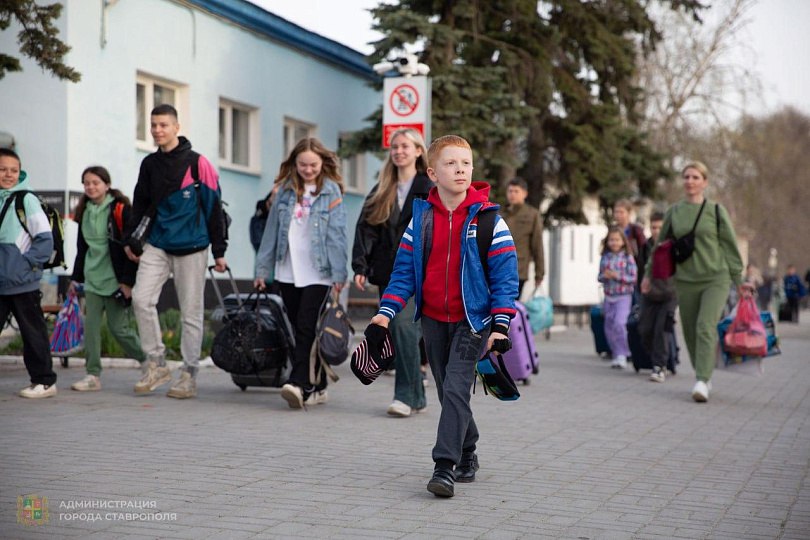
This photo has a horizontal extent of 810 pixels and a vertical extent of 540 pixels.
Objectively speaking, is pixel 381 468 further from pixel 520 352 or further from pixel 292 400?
pixel 520 352

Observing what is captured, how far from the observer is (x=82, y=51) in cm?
1516

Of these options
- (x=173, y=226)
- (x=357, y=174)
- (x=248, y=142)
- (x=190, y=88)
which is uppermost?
(x=190, y=88)

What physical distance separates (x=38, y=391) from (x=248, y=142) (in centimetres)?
1123

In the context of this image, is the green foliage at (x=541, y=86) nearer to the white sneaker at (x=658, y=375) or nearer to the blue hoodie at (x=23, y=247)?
the white sneaker at (x=658, y=375)

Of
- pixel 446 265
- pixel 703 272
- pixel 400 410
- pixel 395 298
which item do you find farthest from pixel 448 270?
pixel 703 272

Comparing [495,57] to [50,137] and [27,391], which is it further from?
[27,391]

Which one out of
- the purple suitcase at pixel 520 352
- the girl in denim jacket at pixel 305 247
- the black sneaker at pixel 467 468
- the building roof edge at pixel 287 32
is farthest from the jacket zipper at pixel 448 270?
the building roof edge at pixel 287 32

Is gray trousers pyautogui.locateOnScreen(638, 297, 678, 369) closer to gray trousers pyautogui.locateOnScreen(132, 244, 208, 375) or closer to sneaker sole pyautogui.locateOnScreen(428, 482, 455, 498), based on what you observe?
gray trousers pyautogui.locateOnScreen(132, 244, 208, 375)

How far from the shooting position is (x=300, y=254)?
8.78 meters

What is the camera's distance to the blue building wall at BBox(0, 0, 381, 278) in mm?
14930

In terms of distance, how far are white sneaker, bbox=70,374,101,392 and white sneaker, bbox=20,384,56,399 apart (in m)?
0.45

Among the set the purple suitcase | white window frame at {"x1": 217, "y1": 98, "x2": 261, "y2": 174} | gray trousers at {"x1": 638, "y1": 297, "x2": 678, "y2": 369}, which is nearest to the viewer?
the purple suitcase

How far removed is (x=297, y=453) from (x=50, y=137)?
9406mm

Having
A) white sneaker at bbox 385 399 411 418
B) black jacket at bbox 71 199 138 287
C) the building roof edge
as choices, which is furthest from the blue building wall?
white sneaker at bbox 385 399 411 418
